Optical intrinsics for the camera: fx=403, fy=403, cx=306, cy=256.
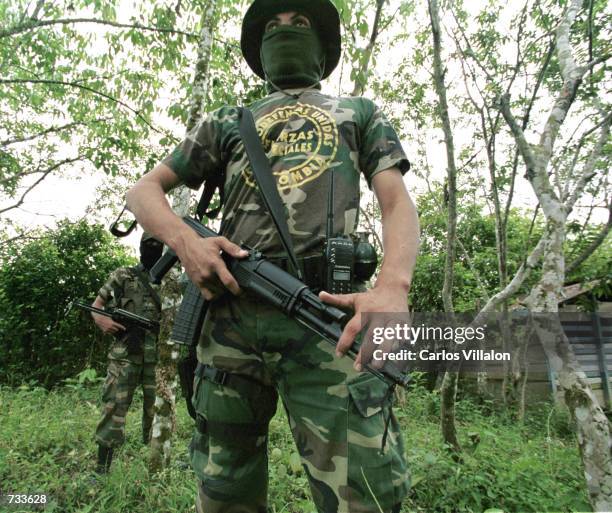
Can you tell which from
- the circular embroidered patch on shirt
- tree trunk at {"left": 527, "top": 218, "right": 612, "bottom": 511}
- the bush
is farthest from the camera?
the bush

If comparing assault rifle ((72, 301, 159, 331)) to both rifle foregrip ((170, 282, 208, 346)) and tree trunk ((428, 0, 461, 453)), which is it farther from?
rifle foregrip ((170, 282, 208, 346))

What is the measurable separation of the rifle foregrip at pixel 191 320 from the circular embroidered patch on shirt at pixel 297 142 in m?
0.44

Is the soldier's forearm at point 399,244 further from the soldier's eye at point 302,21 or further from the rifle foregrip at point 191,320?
the soldier's eye at point 302,21

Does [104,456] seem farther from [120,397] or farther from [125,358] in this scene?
[125,358]

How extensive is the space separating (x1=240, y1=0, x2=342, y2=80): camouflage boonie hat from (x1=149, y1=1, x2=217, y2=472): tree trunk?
57.8 inches

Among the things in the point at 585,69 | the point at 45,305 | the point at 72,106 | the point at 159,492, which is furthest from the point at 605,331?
the point at 45,305

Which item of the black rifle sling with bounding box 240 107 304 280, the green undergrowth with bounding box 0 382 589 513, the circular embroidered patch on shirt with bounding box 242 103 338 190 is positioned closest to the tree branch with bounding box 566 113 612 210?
the green undergrowth with bounding box 0 382 589 513

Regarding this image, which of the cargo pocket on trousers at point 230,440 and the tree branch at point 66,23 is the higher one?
the tree branch at point 66,23

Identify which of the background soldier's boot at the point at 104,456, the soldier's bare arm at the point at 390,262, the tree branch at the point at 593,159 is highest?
the tree branch at the point at 593,159

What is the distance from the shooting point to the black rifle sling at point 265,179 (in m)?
1.25

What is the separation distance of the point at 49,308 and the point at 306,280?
27.9 ft

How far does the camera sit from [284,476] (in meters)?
2.82

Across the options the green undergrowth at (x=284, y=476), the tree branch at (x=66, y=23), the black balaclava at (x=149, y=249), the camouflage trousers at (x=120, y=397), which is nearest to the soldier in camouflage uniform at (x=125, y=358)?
the camouflage trousers at (x=120, y=397)

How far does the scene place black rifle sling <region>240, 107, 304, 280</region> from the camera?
49.1 inches
